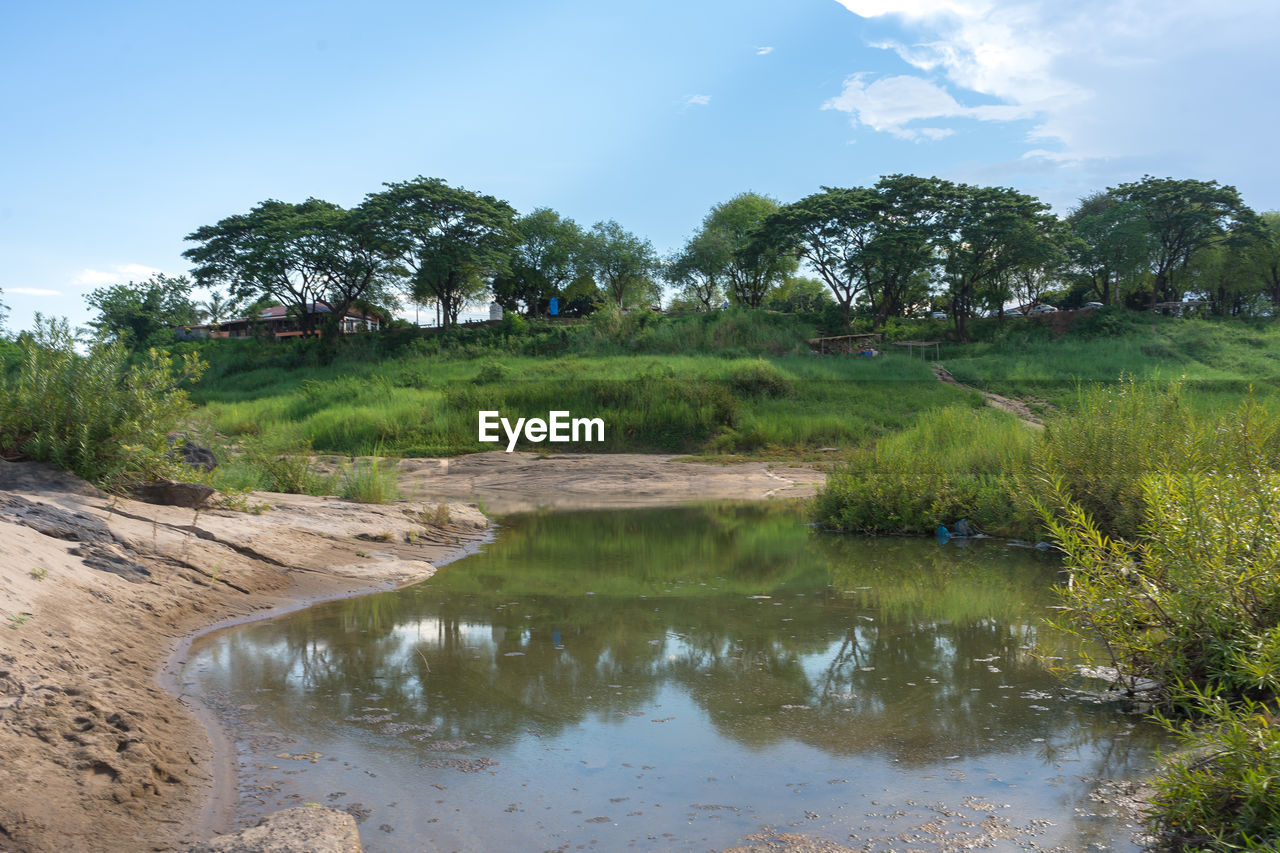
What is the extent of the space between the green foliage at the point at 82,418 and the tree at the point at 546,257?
147ft

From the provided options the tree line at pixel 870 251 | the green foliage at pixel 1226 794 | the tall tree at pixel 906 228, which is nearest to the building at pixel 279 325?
the tree line at pixel 870 251

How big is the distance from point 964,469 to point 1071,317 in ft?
110

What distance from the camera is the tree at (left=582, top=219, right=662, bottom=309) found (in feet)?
180

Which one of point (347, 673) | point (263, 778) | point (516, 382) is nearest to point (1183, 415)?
point (347, 673)

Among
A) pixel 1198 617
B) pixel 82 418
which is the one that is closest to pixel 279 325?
pixel 82 418

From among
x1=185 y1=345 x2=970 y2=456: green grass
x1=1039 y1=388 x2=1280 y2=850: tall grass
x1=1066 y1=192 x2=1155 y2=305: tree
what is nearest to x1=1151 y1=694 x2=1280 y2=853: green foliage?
x1=1039 y1=388 x2=1280 y2=850: tall grass

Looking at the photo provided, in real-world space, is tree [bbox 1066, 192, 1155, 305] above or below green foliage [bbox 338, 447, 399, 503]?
above

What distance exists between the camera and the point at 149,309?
46.7 meters

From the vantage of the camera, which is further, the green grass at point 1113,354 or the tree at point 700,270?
the tree at point 700,270

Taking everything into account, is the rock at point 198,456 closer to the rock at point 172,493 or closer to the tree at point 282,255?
the rock at point 172,493

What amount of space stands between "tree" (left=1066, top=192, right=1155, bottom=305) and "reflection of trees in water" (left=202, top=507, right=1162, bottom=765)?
124ft

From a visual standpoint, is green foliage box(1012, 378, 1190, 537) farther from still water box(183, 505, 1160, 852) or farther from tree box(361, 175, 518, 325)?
tree box(361, 175, 518, 325)

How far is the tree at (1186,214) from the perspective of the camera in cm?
4162

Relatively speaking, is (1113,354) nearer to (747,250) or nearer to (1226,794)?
(747,250)
